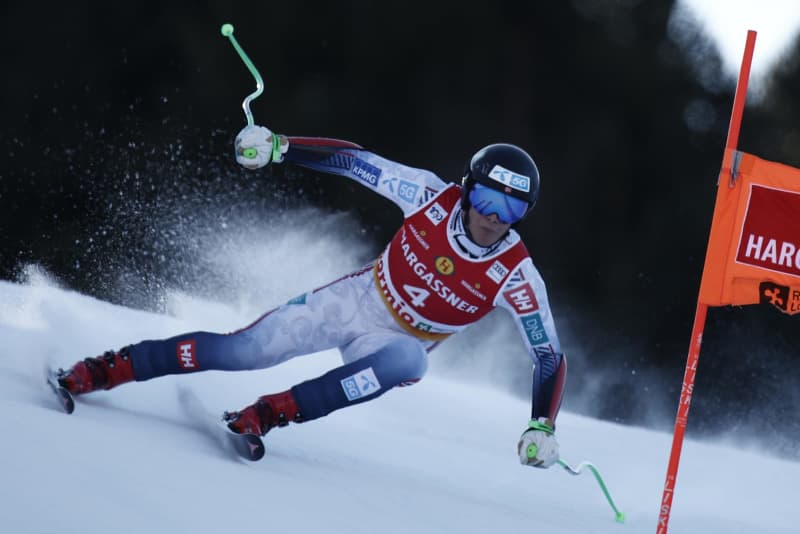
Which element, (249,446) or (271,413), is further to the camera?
(271,413)

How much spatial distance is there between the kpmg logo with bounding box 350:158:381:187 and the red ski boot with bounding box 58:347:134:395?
1.15m

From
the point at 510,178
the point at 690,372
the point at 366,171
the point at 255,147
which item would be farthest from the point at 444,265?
the point at 690,372

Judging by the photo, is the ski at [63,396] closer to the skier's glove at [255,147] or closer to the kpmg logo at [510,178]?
the skier's glove at [255,147]

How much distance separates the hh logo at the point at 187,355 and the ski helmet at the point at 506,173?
3.85 ft

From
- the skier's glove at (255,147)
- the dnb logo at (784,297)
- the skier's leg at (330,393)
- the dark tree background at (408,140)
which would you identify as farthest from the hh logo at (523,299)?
the dark tree background at (408,140)

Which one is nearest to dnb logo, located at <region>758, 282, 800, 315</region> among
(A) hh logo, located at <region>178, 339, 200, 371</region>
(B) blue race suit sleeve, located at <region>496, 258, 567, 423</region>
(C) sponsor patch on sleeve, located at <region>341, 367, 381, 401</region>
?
(B) blue race suit sleeve, located at <region>496, 258, 567, 423</region>

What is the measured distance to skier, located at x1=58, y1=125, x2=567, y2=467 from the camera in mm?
3506

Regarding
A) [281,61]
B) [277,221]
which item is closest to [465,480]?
[277,221]

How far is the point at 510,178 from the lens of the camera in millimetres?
3637

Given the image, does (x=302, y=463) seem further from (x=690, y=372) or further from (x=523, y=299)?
(x=690, y=372)

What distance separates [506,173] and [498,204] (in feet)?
0.39

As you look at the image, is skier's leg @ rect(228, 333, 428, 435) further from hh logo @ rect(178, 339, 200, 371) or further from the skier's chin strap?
the skier's chin strap

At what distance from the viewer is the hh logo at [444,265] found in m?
3.76

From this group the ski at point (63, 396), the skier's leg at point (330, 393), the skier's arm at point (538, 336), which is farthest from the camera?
the skier's arm at point (538, 336)
